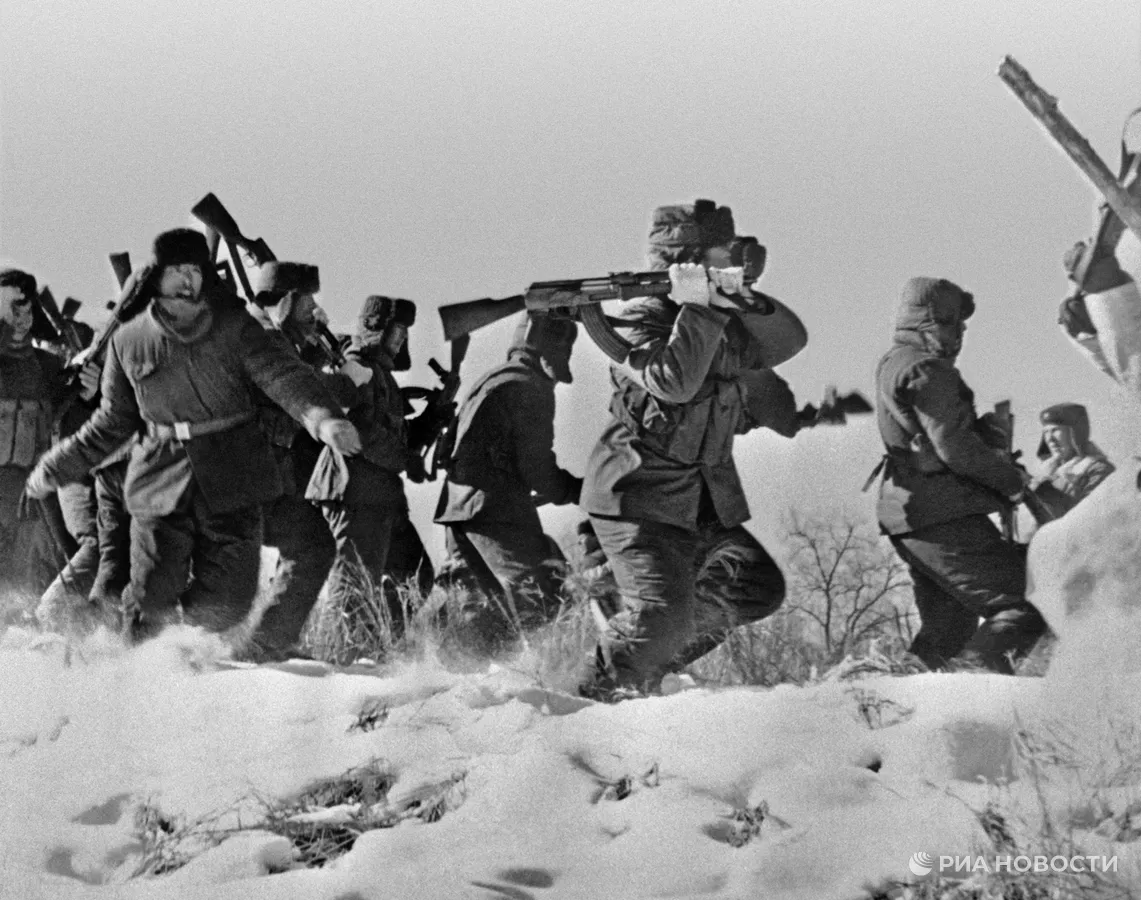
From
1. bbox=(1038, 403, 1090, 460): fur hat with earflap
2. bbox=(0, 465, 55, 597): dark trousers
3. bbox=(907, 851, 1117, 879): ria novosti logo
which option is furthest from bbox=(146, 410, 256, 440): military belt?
bbox=(907, 851, 1117, 879): ria novosti logo

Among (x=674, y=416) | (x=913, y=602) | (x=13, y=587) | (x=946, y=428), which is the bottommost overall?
(x=913, y=602)

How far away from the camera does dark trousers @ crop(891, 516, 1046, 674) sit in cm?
945

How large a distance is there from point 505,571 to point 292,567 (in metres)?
0.94

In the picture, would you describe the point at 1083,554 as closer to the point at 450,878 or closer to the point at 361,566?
the point at 450,878

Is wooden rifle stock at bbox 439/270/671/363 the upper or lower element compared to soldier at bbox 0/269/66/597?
lower

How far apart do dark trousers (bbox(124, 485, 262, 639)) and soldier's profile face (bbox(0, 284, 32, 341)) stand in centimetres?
299

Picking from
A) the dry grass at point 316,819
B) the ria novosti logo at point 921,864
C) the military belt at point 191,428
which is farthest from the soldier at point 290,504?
the ria novosti logo at point 921,864

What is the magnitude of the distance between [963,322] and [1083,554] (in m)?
1.85

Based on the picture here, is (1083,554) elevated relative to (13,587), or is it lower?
lower

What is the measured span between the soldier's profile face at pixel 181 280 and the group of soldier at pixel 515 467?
0.4 inches

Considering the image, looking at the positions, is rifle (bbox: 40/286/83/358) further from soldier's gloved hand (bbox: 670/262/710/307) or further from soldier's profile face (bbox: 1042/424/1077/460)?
soldier's gloved hand (bbox: 670/262/710/307)

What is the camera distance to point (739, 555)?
9.10m

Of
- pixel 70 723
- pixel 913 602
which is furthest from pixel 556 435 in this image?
pixel 70 723

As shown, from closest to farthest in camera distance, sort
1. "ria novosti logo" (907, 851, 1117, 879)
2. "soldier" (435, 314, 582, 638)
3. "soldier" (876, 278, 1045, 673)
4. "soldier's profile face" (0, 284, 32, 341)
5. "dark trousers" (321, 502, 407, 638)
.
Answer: "ria novosti logo" (907, 851, 1117, 879) → "soldier" (876, 278, 1045, 673) → "soldier" (435, 314, 582, 638) → "dark trousers" (321, 502, 407, 638) → "soldier's profile face" (0, 284, 32, 341)
